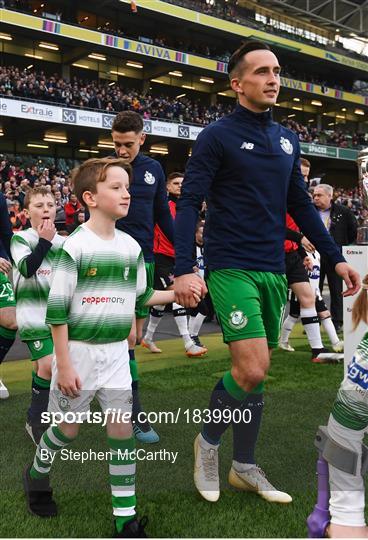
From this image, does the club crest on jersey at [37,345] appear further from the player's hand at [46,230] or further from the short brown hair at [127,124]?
the short brown hair at [127,124]

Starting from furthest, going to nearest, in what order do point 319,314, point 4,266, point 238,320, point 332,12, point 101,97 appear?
1. point 332,12
2. point 101,97
3. point 319,314
4. point 4,266
5. point 238,320

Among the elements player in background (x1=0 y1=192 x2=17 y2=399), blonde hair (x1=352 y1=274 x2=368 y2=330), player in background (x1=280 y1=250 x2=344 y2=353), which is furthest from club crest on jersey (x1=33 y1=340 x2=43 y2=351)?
player in background (x1=280 y1=250 x2=344 y2=353)

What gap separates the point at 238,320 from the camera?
2.48 meters

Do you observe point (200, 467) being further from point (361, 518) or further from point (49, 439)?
point (361, 518)

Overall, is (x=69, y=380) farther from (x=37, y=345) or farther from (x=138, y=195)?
(x=138, y=195)

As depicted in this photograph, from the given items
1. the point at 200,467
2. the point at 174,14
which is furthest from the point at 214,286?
the point at 174,14

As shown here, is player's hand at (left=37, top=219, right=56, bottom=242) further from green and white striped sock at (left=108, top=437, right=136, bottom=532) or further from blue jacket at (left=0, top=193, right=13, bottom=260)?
green and white striped sock at (left=108, top=437, right=136, bottom=532)

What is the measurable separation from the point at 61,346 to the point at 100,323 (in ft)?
0.59

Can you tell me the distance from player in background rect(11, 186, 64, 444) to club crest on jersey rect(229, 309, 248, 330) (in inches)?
48.7

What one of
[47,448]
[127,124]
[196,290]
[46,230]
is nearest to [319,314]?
[127,124]

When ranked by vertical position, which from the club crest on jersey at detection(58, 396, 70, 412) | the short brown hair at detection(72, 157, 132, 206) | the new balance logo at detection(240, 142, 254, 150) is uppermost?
the new balance logo at detection(240, 142, 254, 150)

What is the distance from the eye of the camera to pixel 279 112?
145 feet

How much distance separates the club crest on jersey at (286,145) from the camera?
271cm

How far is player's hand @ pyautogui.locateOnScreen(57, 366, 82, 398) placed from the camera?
2179 mm
